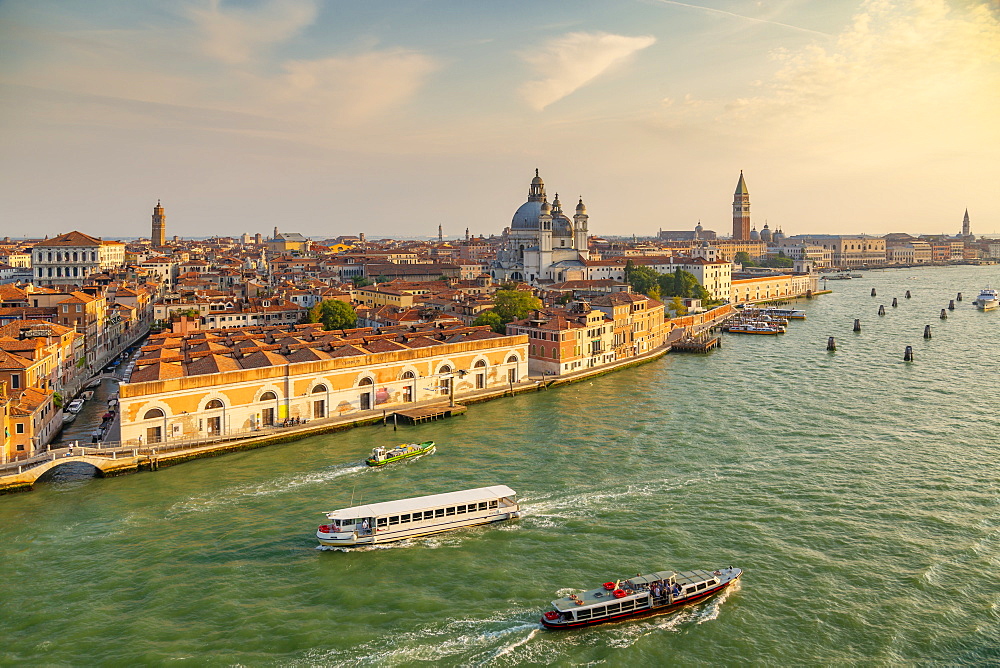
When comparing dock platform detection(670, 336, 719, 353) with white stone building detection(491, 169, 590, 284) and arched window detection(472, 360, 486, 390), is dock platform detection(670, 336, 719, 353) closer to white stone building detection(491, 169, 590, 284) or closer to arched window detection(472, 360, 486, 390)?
arched window detection(472, 360, 486, 390)

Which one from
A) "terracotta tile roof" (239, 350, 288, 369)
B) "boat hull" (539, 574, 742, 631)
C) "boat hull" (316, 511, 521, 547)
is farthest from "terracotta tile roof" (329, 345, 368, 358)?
"boat hull" (539, 574, 742, 631)

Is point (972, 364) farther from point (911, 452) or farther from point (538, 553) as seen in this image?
point (538, 553)

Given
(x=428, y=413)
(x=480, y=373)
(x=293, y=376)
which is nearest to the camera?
(x=293, y=376)

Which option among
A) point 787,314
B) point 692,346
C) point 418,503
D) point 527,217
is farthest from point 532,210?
point 418,503

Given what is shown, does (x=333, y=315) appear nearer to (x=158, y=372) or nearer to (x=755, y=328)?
(x=158, y=372)

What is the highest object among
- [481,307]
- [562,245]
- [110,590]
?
[562,245]

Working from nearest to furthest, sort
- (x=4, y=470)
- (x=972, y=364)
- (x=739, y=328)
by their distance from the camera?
(x=4, y=470), (x=972, y=364), (x=739, y=328)

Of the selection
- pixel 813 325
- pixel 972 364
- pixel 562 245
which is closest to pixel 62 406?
pixel 972 364
